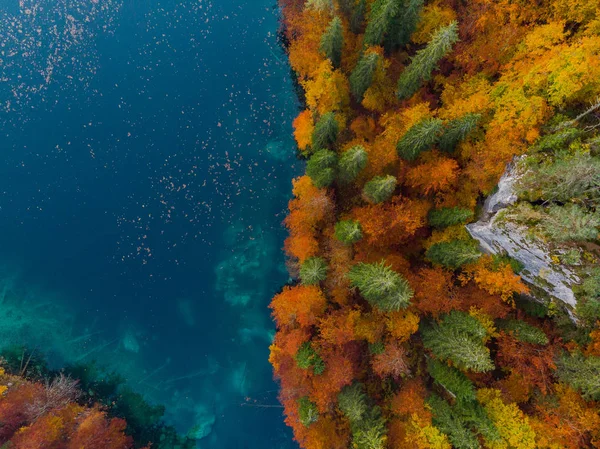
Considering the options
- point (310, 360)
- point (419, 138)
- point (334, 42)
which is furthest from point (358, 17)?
point (310, 360)

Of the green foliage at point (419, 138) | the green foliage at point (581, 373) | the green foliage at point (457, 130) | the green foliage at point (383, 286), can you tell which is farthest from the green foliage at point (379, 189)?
the green foliage at point (581, 373)

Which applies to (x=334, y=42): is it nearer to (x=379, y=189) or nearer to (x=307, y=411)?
(x=379, y=189)

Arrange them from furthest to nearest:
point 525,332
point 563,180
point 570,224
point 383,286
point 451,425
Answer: point 451,425, point 525,332, point 383,286, point 563,180, point 570,224

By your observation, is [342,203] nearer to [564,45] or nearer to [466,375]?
[466,375]

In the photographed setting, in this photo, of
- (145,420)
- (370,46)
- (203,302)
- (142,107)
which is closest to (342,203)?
(370,46)

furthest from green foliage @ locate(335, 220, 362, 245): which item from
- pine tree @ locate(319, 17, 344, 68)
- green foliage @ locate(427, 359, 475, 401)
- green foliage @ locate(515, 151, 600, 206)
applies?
pine tree @ locate(319, 17, 344, 68)

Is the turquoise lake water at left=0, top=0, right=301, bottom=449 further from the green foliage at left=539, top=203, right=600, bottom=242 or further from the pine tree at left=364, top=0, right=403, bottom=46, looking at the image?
the green foliage at left=539, top=203, right=600, bottom=242
